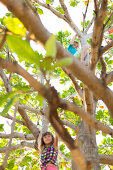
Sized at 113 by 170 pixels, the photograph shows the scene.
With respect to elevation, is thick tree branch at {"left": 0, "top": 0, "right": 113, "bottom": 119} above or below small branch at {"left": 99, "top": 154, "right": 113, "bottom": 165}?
above

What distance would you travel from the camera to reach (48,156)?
3180mm

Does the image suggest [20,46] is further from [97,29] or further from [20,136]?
[20,136]

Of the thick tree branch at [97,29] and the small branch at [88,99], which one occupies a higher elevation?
the thick tree branch at [97,29]

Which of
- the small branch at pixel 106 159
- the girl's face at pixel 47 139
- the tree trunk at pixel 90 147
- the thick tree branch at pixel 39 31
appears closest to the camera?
the thick tree branch at pixel 39 31

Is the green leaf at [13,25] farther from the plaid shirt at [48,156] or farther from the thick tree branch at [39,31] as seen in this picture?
the plaid shirt at [48,156]

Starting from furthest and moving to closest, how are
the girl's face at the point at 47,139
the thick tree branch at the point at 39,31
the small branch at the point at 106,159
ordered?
the girl's face at the point at 47,139, the small branch at the point at 106,159, the thick tree branch at the point at 39,31

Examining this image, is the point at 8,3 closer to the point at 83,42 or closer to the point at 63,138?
the point at 63,138

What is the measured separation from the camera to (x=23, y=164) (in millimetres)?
4938

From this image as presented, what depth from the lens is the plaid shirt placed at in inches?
125

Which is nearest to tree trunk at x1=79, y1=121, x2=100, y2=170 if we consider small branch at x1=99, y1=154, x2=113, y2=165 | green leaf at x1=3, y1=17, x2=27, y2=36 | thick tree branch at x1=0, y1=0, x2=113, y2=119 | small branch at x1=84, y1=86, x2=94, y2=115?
small branch at x1=84, y1=86, x2=94, y2=115

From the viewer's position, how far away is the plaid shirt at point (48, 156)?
10.4 ft

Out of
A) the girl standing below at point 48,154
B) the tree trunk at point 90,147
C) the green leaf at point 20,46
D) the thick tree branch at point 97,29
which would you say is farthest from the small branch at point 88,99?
the green leaf at point 20,46

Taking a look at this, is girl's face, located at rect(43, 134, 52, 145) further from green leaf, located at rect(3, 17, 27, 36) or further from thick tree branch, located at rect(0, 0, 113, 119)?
green leaf, located at rect(3, 17, 27, 36)

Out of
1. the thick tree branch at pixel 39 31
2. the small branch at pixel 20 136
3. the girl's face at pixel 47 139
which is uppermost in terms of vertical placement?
the small branch at pixel 20 136
